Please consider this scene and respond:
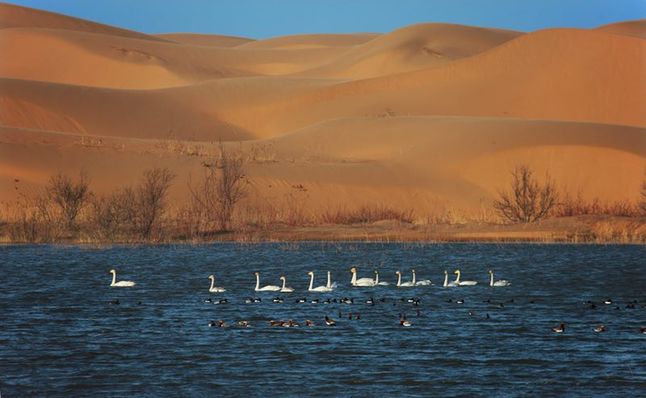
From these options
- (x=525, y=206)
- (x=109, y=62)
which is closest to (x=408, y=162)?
(x=525, y=206)

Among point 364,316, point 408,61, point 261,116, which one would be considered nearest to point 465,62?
point 261,116

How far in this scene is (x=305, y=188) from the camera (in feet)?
205

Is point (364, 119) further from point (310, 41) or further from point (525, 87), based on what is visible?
A: point (310, 41)

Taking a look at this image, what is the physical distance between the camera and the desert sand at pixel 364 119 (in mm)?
63281

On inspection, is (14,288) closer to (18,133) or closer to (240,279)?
(240,279)

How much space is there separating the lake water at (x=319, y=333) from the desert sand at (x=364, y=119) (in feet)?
73.8

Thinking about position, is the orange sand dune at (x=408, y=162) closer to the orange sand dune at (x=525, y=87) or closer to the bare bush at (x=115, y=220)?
the orange sand dune at (x=525, y=87)

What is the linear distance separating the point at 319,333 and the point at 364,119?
56.2 m

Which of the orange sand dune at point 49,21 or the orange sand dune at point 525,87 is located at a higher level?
the orange sand dune at point 49,21

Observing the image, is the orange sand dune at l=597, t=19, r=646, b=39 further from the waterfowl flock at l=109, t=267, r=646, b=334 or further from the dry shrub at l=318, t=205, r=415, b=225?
the waterfowl flock at l=109, t=267, r=646, b=334

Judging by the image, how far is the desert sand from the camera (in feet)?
208

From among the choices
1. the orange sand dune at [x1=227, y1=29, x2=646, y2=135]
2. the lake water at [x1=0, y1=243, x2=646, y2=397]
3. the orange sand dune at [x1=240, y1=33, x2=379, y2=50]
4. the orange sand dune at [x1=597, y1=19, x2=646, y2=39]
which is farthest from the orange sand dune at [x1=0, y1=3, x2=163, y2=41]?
the lake water at [x1=0, y1=243, x2=646, y2=397]

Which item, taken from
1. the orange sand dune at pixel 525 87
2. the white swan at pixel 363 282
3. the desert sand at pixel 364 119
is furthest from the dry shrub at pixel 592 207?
the white swan at pixel 363 282

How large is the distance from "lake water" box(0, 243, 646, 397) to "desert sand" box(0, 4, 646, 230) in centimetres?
2250
